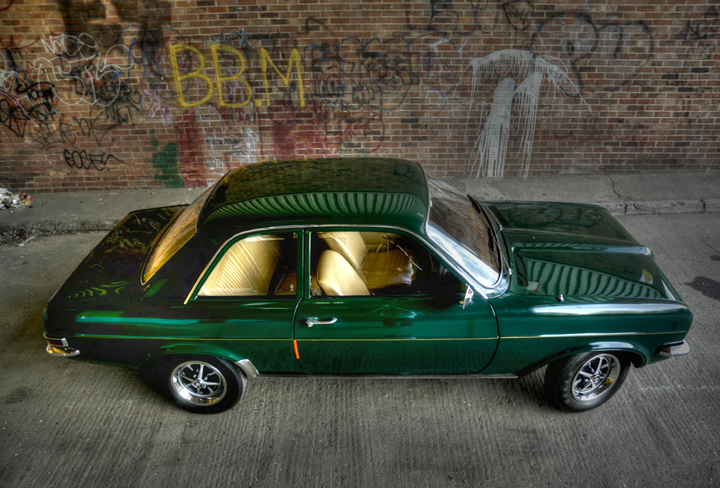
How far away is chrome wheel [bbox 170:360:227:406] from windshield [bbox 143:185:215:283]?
2.25 ft

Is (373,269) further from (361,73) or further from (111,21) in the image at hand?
(111,21)

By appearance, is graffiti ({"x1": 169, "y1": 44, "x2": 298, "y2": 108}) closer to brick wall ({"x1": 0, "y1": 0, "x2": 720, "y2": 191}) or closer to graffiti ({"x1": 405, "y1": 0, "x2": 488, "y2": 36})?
brick wall ({"x1": 0, "y1": 0, "x2": 720, "y2": 191})

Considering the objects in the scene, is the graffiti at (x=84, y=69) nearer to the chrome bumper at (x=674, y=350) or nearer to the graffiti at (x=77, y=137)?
the graffiti at (x=77, y=137)

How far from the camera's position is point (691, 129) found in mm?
6504

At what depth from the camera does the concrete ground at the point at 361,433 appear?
2.79 meters

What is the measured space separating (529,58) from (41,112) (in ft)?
21.7

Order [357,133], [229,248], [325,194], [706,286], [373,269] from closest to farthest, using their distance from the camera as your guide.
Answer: [229,248] → [325,194] → [373,269] → [706,286] → [357,133]

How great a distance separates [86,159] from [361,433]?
5745 millimetres

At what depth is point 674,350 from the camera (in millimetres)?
2896

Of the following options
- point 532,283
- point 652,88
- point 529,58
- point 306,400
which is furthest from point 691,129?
point 306,400

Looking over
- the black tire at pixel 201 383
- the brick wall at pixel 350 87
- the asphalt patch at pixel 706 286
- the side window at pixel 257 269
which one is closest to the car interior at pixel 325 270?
the side window at pixel 257 269

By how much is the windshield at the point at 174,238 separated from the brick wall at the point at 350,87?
3.23 m

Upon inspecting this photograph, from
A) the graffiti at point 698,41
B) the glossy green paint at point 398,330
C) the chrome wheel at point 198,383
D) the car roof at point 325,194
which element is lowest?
the chrome wheel at point 198,383

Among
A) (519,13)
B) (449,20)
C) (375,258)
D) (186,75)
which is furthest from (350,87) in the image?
(375,258)
